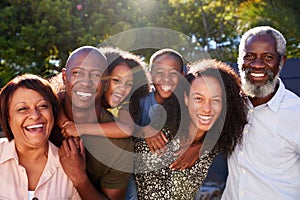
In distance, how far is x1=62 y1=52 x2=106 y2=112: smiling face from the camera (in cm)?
285

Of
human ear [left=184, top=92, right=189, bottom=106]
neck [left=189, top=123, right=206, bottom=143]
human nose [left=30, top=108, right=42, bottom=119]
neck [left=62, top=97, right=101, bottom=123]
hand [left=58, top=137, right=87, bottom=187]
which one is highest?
human nose [left=30, top=108, right=42, bottom=119]

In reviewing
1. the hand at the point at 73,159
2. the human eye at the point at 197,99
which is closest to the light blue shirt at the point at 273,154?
the human eye at the point at 197,99

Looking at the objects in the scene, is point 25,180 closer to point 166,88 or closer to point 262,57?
point 166,88

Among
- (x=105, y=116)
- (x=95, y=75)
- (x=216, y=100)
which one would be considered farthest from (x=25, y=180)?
(x=216, y=100)

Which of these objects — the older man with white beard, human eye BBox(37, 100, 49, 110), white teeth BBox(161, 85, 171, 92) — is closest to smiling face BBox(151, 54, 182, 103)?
white teeth BBox(161, 85, 171, 92)

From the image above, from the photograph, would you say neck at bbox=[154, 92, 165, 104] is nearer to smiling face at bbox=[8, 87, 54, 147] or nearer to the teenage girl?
the teenage girl

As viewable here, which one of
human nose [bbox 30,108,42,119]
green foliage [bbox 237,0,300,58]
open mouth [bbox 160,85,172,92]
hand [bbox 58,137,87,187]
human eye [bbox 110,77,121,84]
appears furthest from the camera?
green foliage [bbox 237,0,300,58]

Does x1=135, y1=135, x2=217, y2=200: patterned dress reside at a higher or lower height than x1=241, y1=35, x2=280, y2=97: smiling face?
lower

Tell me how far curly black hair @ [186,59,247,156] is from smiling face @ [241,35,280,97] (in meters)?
0.13

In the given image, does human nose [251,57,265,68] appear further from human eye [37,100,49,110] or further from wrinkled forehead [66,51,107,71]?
human eye [37,100,49,110]

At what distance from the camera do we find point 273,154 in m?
2.90

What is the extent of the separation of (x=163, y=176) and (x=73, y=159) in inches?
24.5

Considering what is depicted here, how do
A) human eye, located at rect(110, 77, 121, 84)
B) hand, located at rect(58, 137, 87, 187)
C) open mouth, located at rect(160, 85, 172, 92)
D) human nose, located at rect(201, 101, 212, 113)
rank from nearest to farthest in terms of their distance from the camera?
hand, located at rect(58, 137, 87, 187)
human nose, located at rect(201, 101, 212, 113)
human eye, located at rect(110, 77, 121, 84)
open mouth, located at rect(160, 85, 172, 92)

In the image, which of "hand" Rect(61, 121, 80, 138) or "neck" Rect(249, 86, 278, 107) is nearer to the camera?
"hand" Rect(61, 121, 80, 138)
